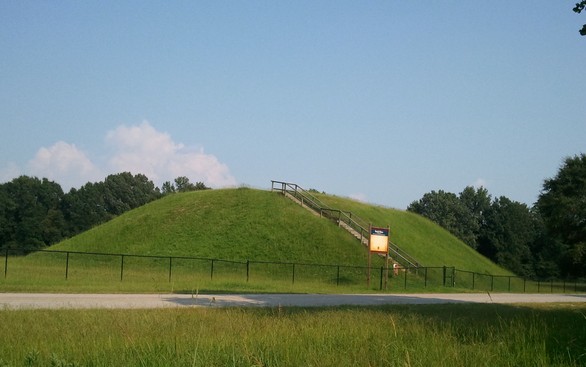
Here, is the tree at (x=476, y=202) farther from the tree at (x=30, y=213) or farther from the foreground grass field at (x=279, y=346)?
the foreground grass field at (x=279, y=346)

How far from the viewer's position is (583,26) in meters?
Result: 18.9

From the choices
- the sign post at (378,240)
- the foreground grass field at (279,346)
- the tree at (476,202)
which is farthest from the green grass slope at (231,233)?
the tree at (476,202)

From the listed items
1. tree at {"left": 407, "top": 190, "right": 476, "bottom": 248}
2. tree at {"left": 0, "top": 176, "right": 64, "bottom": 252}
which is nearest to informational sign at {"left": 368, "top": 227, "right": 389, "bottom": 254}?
tree at {"left": 0, "top": 176, "right": 64, "bottom": 252}

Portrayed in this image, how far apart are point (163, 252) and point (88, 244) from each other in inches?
365

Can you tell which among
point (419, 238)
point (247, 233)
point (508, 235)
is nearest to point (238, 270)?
point (247, 233)

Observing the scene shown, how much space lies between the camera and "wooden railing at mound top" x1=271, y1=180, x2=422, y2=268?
184 ft

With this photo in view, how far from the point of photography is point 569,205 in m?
66.4

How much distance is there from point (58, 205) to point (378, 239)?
89.6 m

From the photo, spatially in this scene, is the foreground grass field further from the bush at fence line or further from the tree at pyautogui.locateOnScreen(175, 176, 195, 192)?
the tree at pyautogui.locateOnScreen(175, 176, 195, 192)

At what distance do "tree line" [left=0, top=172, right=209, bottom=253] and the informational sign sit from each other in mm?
66714

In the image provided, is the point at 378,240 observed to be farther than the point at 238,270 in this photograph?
No

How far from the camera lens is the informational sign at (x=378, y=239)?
143 ft

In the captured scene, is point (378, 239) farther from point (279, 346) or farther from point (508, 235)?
point (508, 235)

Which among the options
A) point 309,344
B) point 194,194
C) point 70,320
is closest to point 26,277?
point 70,320
